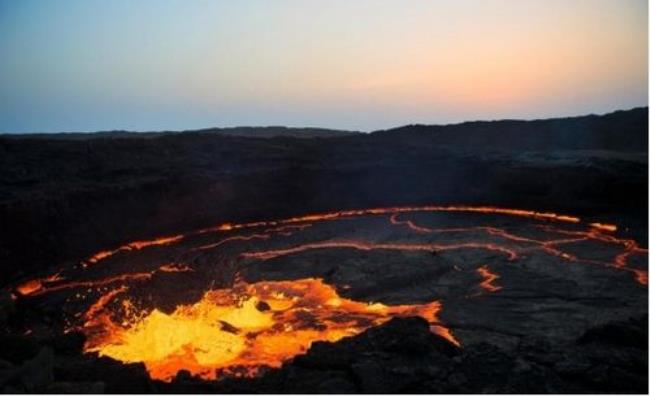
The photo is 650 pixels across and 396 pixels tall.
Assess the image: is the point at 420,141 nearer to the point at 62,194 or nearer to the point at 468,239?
the point at 468,239

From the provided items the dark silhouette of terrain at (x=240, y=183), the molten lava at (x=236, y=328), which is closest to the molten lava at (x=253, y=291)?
the molten lava at (x=236, y=328)

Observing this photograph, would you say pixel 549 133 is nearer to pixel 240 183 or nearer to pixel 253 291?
pixel 240 183

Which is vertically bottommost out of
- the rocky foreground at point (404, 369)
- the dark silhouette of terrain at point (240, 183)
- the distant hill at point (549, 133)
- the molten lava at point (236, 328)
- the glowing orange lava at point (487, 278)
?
the molten lava at point (236, 328)

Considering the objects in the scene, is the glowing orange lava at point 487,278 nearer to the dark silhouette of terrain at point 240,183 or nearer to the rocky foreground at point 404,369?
the rocky foreground at point 404,369

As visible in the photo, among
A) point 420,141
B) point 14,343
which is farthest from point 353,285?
point 420,141

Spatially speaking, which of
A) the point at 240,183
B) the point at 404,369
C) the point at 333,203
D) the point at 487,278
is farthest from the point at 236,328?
the point at 333,203

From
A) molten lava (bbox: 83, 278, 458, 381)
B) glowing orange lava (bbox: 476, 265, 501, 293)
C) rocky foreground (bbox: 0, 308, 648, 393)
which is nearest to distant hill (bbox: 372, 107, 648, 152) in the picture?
glowing orange lava (bbox: 476, 265, 501, 293)

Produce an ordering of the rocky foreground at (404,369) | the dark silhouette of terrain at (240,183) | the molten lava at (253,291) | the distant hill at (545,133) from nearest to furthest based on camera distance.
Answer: the rocky foreground at (404,369)
the molten lava at (253,291)
the dark silhouette of terrain at (240,183)
the distant hill at (545,133)
